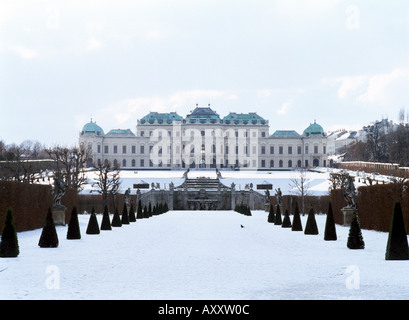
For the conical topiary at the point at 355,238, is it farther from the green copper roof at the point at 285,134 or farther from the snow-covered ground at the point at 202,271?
the green copper roof at the point at 285,134

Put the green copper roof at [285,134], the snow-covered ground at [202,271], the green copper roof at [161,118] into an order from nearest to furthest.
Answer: the snow-covered ground at [202,271], the green copper roof at [161,118], the green copper roof at [285,134]

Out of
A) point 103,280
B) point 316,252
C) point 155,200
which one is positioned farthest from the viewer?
point 155,200

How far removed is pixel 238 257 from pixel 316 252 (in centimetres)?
218

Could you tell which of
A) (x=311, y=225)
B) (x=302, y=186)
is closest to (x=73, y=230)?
(x=311, y=225)

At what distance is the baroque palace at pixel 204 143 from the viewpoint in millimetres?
95125

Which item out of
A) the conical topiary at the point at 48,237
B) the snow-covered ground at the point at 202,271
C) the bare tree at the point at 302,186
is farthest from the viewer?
the bare tree at the point at 302,186

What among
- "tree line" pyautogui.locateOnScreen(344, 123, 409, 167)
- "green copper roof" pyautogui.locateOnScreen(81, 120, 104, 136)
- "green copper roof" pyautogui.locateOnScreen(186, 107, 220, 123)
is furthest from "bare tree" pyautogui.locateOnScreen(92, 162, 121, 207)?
"green copper roof" pyautogui.locateOnScreen(81, 120, 104, 136)

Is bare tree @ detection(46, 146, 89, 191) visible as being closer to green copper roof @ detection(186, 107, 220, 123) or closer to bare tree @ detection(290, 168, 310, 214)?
bare tree @ detection(290, 168, 310, 214)

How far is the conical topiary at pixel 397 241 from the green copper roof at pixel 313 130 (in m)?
90.8

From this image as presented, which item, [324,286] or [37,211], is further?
[37,211]

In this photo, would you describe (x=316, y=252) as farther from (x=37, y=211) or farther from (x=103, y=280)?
(x=37, y=211)

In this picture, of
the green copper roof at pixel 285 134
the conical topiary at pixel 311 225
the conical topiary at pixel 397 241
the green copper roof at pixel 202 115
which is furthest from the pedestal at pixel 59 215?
the green copper roof at pixel 285 134
